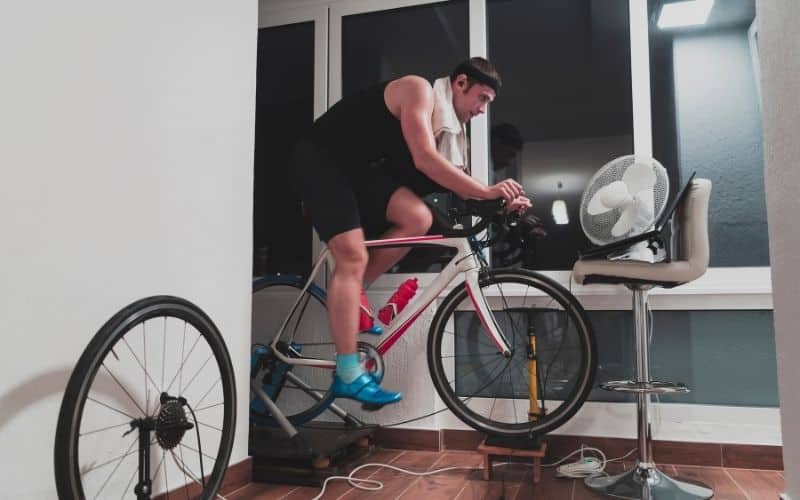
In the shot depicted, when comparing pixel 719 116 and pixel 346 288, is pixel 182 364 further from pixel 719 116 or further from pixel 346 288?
pixel 719 116

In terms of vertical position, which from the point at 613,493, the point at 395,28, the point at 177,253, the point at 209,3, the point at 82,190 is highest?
the point at 395,28

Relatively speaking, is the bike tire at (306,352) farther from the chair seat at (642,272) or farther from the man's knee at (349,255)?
the chair seat at (642,272)

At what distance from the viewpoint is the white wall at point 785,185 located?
1.17 metres

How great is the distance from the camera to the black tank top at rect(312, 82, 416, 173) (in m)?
2.05

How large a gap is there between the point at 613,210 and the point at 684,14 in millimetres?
1095

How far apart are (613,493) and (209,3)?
6.51 feet

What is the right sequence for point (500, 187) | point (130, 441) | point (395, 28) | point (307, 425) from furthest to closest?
point (395, 28) < point (307, 425) < point (500, 187) < point (130, 441)

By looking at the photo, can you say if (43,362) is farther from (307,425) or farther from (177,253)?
(307,425)

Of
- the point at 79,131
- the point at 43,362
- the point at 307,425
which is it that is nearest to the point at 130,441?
the point at 43,362

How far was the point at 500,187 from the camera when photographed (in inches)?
77.2

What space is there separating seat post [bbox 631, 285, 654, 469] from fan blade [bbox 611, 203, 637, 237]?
0.19 metres

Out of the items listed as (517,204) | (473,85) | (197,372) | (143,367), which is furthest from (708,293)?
(143,367)

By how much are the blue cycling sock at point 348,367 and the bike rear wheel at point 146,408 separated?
0.39 metres

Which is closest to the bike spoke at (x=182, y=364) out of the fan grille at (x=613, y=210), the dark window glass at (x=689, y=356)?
the dark window glass at (x=689, y=356)
